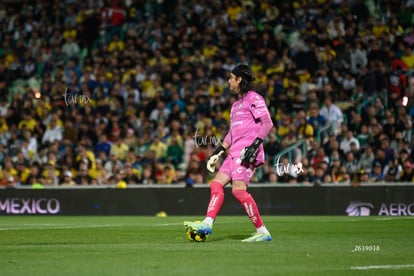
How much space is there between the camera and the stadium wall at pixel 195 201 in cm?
2322

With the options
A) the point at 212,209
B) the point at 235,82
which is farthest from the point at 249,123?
the point at 212,209

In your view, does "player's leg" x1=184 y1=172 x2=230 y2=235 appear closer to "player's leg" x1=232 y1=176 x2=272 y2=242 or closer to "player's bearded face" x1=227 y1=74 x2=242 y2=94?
"player's leg" x1=232 y1=176 x2=272 y2=242

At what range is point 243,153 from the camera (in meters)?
12.9

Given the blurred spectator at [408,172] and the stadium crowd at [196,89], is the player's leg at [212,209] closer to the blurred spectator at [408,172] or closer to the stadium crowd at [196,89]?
the stadium crowd at [196,89]

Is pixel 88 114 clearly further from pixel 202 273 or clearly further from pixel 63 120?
pixel 202 273

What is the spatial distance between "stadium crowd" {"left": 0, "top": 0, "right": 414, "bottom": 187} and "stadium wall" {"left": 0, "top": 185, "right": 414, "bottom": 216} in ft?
1.93

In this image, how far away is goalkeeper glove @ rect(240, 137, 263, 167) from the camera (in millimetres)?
12859

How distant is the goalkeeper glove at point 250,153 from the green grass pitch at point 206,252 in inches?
45.2

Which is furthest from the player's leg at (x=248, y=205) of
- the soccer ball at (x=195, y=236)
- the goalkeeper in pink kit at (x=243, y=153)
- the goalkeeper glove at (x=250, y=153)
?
the soccer ball at (x=195, y=236)

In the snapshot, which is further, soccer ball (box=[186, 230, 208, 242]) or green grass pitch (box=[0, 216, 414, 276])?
soccer ball (box=[186, 230, 208, 242])

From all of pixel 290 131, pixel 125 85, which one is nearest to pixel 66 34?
pixel 125 85

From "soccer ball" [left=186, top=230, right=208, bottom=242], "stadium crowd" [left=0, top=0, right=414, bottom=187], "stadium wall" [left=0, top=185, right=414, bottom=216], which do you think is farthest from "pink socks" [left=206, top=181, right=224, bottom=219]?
"stadium wall" [left=0, top=185, right=414, bottom=216]

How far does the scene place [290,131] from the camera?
2488cm

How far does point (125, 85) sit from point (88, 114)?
1635 millimetres
